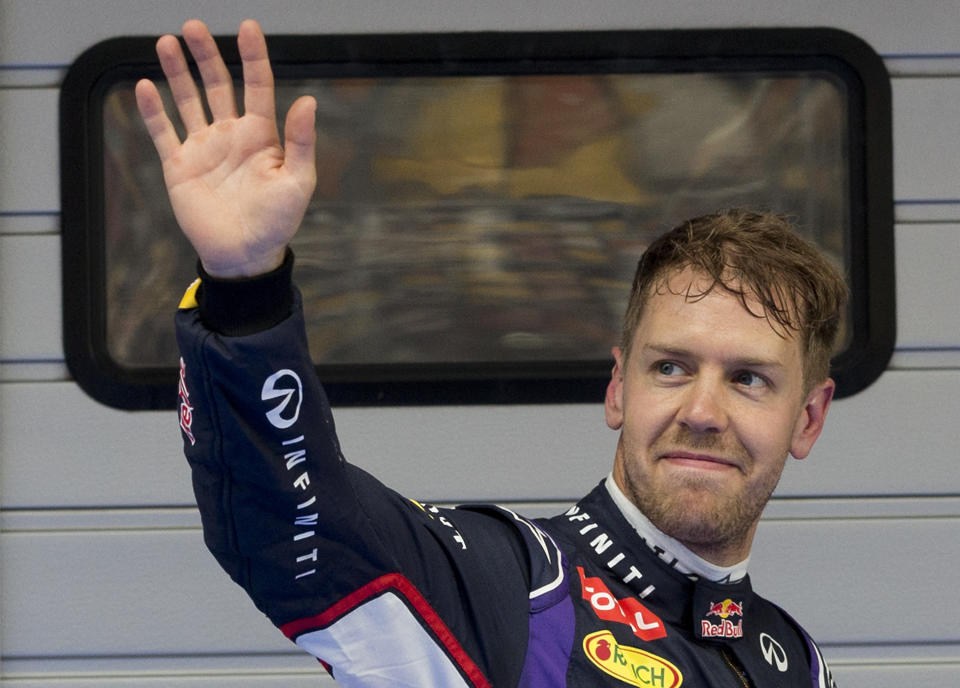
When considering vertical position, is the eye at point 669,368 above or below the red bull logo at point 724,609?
above

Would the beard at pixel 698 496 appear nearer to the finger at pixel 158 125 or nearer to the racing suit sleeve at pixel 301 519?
the racing suit sleeve at pixel 301 519

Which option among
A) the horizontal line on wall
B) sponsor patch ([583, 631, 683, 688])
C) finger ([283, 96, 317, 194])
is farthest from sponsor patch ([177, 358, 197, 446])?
the horizontal line on wall

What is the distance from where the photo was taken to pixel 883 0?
211cm

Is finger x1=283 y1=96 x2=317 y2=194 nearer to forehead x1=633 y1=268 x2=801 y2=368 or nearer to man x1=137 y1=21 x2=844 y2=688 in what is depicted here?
man x1=137 y1=21 x2=844 y2=688

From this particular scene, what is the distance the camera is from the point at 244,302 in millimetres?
1063

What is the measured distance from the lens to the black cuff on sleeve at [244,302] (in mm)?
1059

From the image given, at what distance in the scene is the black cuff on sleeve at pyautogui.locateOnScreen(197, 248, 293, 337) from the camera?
3.47 feet

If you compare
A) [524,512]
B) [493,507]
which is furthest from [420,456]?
[493,507]

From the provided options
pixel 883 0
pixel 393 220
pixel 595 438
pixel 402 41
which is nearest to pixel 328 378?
pixel 393 220

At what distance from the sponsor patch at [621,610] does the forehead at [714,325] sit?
330 mm

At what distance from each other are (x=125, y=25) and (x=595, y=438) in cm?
113

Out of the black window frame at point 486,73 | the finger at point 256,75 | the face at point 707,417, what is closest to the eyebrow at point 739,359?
the face at point 707,417

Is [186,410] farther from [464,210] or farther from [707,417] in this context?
[464,210]

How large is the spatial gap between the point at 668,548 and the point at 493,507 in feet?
0.86
